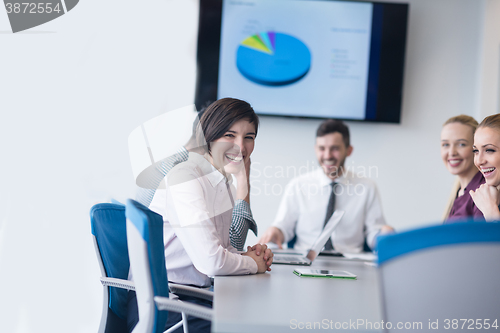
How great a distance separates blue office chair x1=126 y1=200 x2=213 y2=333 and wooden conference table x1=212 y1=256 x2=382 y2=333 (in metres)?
0.10

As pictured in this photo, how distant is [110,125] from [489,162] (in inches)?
104

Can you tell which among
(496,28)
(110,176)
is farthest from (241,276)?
(496,28)

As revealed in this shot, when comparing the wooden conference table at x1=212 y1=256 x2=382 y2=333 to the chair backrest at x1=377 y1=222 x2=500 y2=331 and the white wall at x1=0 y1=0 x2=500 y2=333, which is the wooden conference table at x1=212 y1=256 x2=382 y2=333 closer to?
the chair backrest at x1=377 y1=222 x2=500 y2=331

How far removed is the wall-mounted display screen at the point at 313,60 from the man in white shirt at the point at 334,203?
1.60 feet

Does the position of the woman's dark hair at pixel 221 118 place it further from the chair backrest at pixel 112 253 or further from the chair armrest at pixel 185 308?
the chair armrest at pixel 185 308

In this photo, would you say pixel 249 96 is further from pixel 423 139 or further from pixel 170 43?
pixel 423 139

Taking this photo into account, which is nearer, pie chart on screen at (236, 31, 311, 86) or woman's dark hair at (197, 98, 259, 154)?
woman's dark hair at (197, 98, 259, 154)

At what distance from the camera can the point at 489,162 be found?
182 centimetres

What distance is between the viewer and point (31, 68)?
320 cm

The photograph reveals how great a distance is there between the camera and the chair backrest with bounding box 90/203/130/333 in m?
1.74

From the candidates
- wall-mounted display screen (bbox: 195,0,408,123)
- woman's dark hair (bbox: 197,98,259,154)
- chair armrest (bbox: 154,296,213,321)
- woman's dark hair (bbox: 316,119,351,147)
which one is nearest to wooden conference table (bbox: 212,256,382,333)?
chair armrest (bbox: 154,296,213,321)

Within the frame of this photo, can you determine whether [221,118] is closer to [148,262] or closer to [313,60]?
[148,262]

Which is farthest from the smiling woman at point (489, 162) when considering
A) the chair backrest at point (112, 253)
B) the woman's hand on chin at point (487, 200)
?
the chair backrest at point (112, 253)

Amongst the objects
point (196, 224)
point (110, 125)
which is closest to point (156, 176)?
point (196, 224)
